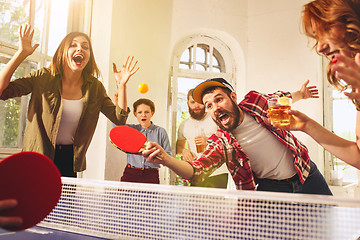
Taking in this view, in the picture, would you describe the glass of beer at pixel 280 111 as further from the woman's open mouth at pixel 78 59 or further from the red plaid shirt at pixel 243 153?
the woman's open mouth at pixel 78 59

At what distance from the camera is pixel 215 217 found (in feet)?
5.34

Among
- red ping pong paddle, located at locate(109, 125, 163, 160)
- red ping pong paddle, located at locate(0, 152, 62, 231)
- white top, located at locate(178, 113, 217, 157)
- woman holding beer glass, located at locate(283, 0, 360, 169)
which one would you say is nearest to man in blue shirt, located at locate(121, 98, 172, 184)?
white top, located at locate(178, 113, 217, 157)

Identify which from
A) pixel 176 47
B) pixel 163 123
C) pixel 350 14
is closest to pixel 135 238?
pixel 350 14

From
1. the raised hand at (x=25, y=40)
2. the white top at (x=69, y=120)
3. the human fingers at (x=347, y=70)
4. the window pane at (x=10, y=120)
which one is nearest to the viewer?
the human fingers at (x=347, y=70)

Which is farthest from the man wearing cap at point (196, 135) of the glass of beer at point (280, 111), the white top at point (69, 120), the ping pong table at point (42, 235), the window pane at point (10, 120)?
the ping pong table at point (42, 235)

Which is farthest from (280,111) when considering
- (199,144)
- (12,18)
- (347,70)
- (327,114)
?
(12,18)

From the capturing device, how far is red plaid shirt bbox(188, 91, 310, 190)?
2.61 m

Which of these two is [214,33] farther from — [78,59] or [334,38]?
[334,38]

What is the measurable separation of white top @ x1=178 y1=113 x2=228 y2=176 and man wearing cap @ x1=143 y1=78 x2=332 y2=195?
1507 mm

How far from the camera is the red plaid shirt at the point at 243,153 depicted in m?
2.61

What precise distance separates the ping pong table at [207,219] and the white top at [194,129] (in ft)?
9.46

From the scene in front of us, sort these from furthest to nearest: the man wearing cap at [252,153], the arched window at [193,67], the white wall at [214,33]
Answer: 1. the arched window at [193,67]
2. the white wall at [214,33]
3. the man wearing cap at [252,153]

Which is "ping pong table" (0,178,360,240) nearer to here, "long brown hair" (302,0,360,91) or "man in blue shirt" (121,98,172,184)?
"long brown hair" (302,0,360,91)

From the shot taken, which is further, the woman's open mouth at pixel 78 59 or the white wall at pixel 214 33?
the white wall at pixel 214 33
